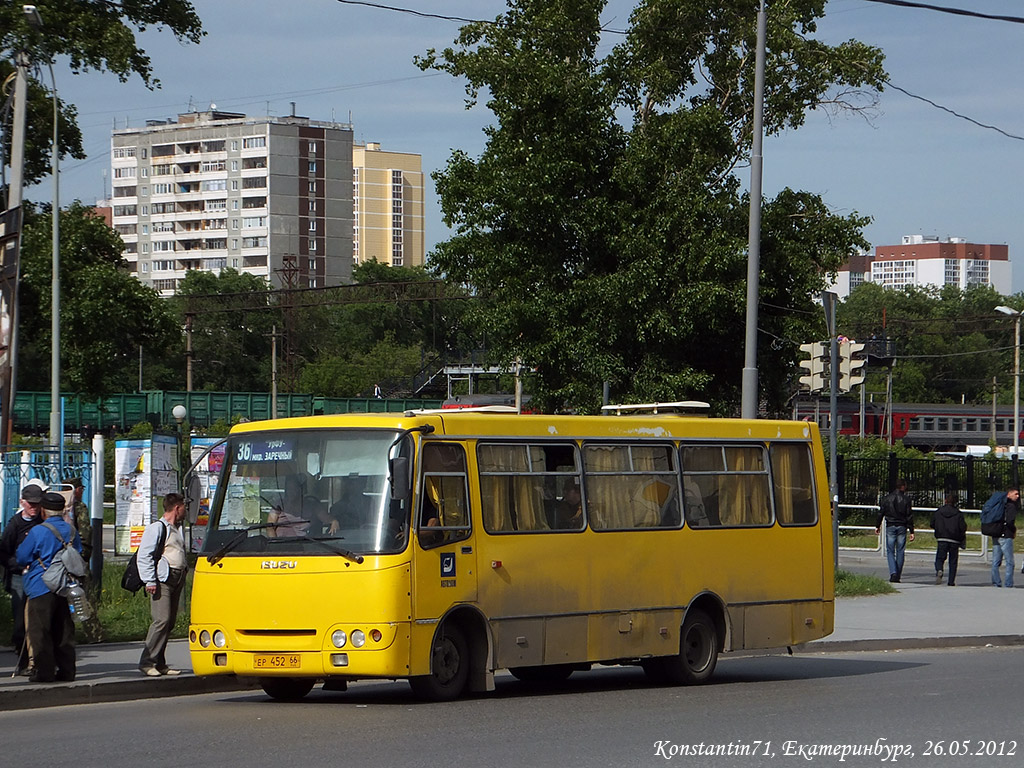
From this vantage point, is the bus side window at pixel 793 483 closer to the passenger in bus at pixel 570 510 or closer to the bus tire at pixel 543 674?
the bus tire at pixel 543 674

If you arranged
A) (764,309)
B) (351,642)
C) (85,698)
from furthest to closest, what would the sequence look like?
(764,309) < (85,698) < (351,642)

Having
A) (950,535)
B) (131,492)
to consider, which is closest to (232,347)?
(131,492)

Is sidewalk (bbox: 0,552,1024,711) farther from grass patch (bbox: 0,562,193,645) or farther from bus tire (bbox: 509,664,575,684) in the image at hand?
bus tire (bbox: 509,664,575,684)

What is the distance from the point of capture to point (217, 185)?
147500 millimetres

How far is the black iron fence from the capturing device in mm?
40625

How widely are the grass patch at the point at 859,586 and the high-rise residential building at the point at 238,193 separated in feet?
393

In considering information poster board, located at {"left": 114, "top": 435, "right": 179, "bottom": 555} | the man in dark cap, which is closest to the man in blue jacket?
the man in dark cap

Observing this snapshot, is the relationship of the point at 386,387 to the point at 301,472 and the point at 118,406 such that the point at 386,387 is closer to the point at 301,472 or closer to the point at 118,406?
the point at 118,406

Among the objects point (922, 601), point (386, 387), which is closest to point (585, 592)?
point (922, 601)

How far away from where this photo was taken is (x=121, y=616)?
17.2m

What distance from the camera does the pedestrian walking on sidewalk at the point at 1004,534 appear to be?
2608 centimetres

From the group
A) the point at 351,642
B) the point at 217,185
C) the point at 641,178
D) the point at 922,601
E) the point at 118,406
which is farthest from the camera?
the point at 217,185

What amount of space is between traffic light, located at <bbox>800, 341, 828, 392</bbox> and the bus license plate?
521 inches

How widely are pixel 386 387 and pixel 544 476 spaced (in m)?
86.9
